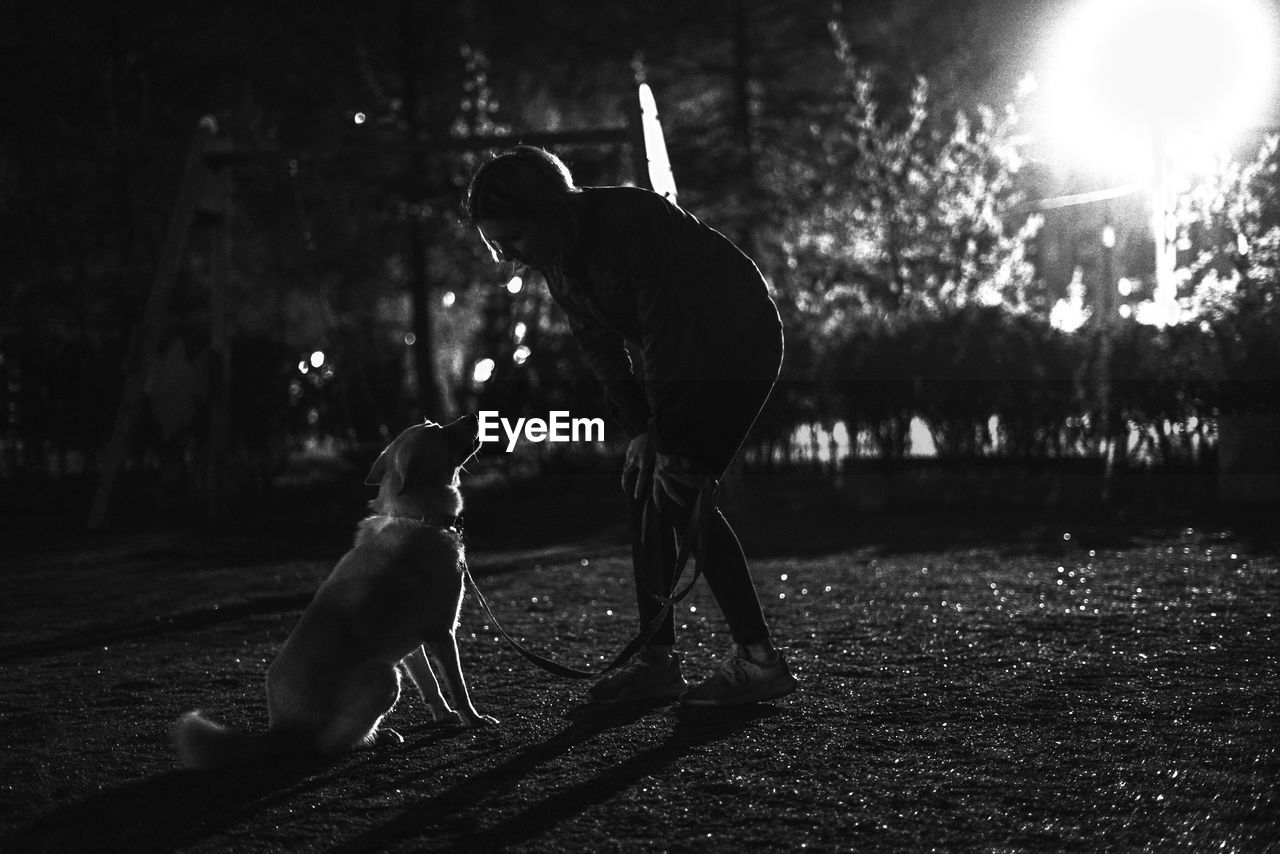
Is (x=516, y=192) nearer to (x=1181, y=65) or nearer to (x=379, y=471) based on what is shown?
(x=379, y=471)

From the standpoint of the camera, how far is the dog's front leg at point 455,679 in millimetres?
4621

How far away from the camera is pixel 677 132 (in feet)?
74.6

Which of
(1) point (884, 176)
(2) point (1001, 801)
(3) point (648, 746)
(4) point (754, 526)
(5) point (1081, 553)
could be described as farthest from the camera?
(1) point (884, 176)

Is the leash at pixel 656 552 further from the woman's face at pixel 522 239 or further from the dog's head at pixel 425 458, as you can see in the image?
the woman's face at pixel 522 239

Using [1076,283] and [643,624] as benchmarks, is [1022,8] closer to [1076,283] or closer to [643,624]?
[1076,283]

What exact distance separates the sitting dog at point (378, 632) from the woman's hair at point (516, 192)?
0.83 metres

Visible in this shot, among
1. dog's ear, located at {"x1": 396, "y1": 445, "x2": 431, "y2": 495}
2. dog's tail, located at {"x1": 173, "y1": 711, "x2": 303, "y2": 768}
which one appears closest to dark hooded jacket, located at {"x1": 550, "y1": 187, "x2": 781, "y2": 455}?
dog's ear, located at {"x1": 396, "y1": 445, "x2": 431, "y2": 495}

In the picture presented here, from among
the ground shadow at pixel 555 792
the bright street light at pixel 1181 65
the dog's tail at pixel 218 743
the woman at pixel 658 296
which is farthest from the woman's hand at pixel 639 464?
the bright street light at pixel 1181 65

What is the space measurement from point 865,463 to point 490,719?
9475mm

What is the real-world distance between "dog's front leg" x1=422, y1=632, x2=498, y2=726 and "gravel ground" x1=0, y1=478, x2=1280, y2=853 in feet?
0.42

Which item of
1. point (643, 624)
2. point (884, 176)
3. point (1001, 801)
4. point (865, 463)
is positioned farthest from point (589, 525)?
point (884, 176)

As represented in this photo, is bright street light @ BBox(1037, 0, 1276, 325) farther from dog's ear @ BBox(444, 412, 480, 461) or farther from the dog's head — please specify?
the dog's head

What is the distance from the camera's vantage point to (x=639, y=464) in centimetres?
485

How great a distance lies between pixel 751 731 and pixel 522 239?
5.83 feet
